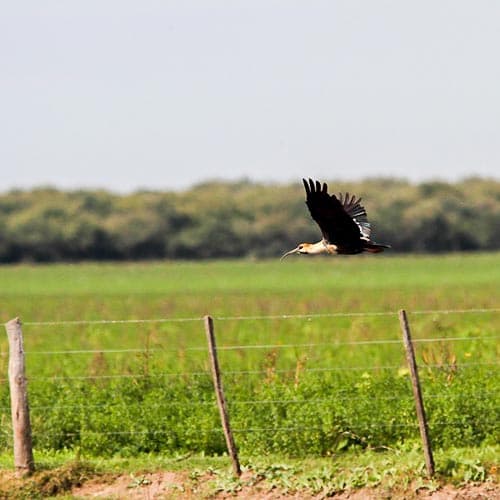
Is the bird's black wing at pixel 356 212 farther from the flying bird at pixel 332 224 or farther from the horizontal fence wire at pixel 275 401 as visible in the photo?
the horizontal fence wire at pixel 275 401

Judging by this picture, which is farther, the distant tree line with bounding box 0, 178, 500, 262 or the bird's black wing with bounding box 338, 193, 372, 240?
the distant tree line with bounding box 0, 178, 500, 262

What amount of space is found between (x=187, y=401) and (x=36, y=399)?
1578mm

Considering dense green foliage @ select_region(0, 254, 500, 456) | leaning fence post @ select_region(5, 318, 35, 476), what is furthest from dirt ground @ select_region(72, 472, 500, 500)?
dense green foliage @ select_region(0, 254, 500, 456)

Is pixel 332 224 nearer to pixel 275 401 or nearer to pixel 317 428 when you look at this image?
pixel 317 428

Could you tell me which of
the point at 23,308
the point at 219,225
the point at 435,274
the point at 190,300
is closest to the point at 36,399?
the point at 23,308

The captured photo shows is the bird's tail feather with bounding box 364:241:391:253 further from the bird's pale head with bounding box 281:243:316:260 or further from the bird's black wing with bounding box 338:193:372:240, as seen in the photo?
the bird's pale head with bounding box 281:243:316:260

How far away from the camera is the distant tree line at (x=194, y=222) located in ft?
224

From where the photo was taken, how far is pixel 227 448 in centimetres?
1299

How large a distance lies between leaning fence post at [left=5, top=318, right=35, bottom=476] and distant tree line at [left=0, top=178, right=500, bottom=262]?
52.0 meters

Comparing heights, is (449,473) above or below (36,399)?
below

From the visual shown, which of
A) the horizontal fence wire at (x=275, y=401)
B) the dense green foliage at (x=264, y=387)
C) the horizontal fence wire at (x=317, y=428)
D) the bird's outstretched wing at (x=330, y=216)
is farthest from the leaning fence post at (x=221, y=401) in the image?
the bird's outstretched wing at (x=330, y=216)

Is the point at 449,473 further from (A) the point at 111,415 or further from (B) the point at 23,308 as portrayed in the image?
(B) the point at 23,308

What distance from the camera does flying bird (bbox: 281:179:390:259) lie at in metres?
10.8

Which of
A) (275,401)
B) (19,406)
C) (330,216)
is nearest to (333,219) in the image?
(330,216)
